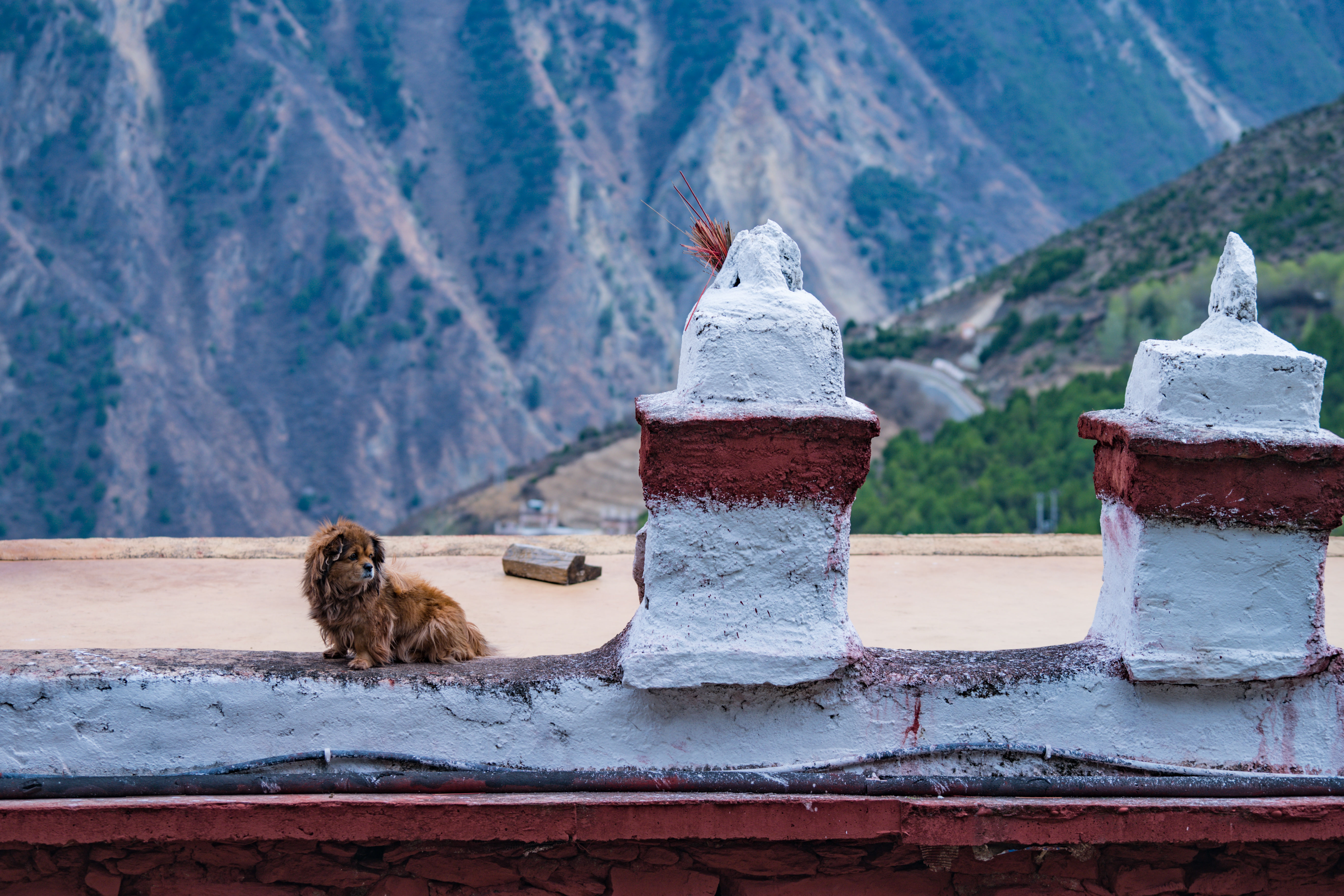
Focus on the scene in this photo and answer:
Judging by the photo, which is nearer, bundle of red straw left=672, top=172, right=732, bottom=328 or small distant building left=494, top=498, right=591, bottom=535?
bundle of red straw left=672, top=172, right=732, bottom=328

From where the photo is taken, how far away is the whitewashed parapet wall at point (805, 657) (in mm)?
3314

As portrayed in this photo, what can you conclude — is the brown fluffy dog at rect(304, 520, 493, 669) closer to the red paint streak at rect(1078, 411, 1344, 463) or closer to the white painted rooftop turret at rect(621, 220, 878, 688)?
the white painted rooftop turret at rect(621, 220, 878, 688)

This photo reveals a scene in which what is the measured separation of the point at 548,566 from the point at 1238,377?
3.85 metres

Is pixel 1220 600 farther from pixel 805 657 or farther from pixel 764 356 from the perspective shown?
pixel 764 356

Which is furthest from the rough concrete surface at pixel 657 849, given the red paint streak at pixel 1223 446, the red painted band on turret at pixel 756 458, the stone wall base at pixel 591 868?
the red paint streak at pixel 1223 446

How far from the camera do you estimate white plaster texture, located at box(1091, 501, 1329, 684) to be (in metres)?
3.45

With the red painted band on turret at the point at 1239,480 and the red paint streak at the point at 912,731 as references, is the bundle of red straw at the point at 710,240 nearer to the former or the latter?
the red painted band on turret at the point at 1239,480

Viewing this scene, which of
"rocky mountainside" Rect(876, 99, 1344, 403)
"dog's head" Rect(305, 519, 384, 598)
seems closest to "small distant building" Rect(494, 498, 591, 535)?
"rocky mountainside" Rect(876, 99, 1344, 403)

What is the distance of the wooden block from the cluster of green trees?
30.0 metres

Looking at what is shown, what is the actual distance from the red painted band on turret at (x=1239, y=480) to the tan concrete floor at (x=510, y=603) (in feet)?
4.41

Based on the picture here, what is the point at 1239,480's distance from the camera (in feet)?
11.1

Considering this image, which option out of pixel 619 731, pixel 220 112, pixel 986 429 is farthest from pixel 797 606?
pixel 220 112

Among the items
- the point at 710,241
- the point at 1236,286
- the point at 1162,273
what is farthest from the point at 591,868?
the point at 1162,273

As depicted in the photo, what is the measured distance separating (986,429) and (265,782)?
4702cm
